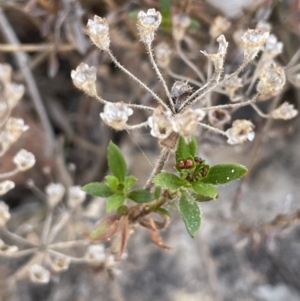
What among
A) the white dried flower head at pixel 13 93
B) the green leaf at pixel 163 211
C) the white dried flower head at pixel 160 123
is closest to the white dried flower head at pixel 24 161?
the white dried flower head at pixel 13 93

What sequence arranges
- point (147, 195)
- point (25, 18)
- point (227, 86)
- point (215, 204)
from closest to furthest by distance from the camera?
point (147, 195) → point (227, 86) → point (215, 204) → point (25, 18)

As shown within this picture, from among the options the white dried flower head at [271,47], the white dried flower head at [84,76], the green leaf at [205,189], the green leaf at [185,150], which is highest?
the white dried flower head at [271,47]

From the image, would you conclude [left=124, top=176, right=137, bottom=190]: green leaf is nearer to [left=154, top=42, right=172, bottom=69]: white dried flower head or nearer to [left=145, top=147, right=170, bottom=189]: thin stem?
[left=145, top=147, right=170, bottom=189]: thin stem

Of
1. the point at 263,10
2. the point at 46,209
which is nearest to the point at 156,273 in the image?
the point at 46,209

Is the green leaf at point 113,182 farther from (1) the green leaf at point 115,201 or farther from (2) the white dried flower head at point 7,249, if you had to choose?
(2) the white dried flower head at point 7,249

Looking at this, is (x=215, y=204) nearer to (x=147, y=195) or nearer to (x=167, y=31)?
(x=167, y=31)

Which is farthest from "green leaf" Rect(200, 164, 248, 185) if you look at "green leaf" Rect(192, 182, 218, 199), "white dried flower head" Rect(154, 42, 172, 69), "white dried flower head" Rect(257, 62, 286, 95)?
"white dried flower head" Rect(154, 42, 172, 69)

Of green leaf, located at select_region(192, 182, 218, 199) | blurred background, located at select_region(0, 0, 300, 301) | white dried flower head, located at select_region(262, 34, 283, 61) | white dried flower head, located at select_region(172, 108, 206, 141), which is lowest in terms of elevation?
blurred background, located at select_region(0, 0, 300, 301)
